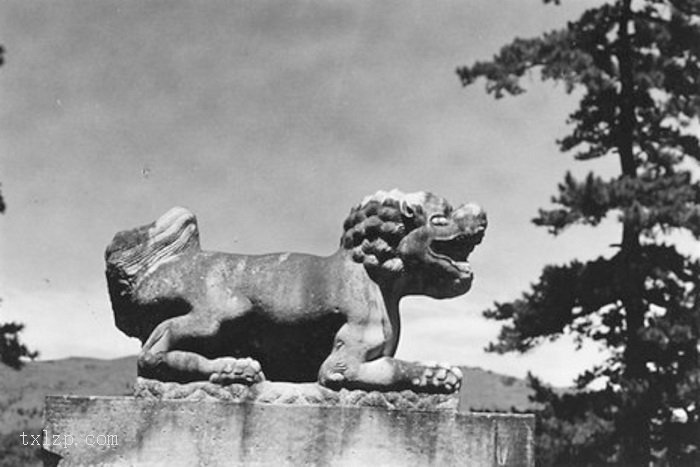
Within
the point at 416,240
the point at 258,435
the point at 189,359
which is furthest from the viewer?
the point at 416,240

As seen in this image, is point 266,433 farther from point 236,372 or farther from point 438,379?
point 438,379

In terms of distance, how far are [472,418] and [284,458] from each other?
0.96m

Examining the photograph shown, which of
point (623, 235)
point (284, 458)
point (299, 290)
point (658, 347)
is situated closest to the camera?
point (284, 458)

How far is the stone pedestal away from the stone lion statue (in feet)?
0.49

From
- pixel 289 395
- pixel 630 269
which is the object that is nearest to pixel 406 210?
pixel 289 395

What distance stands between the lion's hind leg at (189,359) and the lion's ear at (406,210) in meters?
1.02

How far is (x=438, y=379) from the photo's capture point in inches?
195

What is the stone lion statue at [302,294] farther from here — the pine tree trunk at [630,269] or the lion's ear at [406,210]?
the pine tree trunk at [630,269]

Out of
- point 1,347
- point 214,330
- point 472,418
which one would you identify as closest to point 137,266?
point 214,330

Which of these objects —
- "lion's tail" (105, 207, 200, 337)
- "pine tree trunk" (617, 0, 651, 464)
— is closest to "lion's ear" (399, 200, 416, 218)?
"lion's tail" (105, 207, 200, 337)

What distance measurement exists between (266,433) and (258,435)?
40 millimetres

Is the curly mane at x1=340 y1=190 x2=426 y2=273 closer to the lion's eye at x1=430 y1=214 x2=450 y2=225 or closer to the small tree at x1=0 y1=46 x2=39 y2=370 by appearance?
the lion's eye at x1=430 y1=214 x2=450 y2=225

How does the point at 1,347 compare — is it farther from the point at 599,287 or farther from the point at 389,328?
the point at 389,328

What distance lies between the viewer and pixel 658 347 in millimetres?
15273
